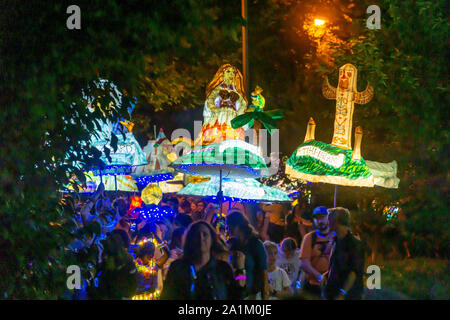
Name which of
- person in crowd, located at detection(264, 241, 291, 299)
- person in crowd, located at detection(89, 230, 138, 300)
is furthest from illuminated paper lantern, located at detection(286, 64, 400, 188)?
person in crowd, located at detection(89, 230, 138, 300)

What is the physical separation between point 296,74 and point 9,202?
12.6m

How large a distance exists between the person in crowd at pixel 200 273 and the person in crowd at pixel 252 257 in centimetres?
55

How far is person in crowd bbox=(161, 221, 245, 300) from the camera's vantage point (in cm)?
519

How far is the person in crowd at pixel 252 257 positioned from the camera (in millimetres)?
6113

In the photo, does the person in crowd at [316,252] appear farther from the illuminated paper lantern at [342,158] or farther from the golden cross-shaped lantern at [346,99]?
the golden cross-shaped lantern at [346,99]

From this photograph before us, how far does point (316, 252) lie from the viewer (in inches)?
303

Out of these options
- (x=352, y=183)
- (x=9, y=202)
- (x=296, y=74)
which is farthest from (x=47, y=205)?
(x=296, y=74)

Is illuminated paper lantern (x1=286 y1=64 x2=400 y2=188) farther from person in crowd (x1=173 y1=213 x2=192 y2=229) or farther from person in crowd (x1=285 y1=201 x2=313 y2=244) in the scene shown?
person in crowd (x1=173 y1=213 x2=192 y2=229)

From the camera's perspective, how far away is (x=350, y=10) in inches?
607

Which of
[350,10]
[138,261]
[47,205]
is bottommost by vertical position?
[138,261]

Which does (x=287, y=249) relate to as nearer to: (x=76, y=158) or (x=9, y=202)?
(x=76, y=158)

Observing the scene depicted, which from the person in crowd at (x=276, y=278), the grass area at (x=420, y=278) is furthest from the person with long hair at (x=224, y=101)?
the grass area at (x=420, y=278)

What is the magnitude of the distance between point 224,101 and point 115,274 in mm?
4794
